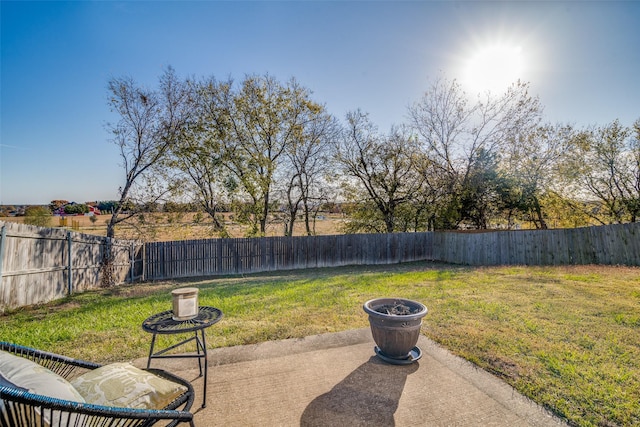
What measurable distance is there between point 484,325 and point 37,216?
22.2 metres

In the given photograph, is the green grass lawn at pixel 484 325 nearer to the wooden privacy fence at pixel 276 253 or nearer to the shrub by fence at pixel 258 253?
the shrub by fence at pixel 258 253

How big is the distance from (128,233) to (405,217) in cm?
1229

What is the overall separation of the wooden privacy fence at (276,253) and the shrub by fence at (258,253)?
31 mm

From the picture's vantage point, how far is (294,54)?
8648 millimetres

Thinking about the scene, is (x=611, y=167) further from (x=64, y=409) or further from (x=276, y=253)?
(x=64, y=409)

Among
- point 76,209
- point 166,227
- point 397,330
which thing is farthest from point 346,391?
point 76,209

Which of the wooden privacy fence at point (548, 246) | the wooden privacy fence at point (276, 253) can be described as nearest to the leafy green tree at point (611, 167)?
the wooden privacy fence at point (548, 246)

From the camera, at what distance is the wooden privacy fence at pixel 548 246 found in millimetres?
8797

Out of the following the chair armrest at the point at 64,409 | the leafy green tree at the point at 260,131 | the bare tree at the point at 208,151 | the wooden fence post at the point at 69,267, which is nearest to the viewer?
the chair armrest at the point at 64,409

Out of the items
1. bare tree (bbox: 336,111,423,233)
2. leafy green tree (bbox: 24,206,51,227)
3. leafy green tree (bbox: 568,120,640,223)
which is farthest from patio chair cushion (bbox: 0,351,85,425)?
leafy green tree (bbox: 24,206,51,227)

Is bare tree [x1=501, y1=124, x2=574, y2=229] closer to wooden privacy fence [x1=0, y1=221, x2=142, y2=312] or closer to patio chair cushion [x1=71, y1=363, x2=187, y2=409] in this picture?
patio chair cushion [x1=71, y1=363, x2=187, y2=409]

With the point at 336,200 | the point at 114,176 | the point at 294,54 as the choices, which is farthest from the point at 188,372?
the point at 336,200

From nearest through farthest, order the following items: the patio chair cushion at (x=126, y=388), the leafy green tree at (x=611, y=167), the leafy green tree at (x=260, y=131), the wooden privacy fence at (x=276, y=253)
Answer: the patio chair cushion at (x=126, y=388) → the wooden privacy fence at (x=276, y=253) → the leafy green tree at (x=611, y=167) → the leafy green tree at (x=260, y=131)

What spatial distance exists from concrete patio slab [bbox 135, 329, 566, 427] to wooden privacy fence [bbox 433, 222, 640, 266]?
953cm
